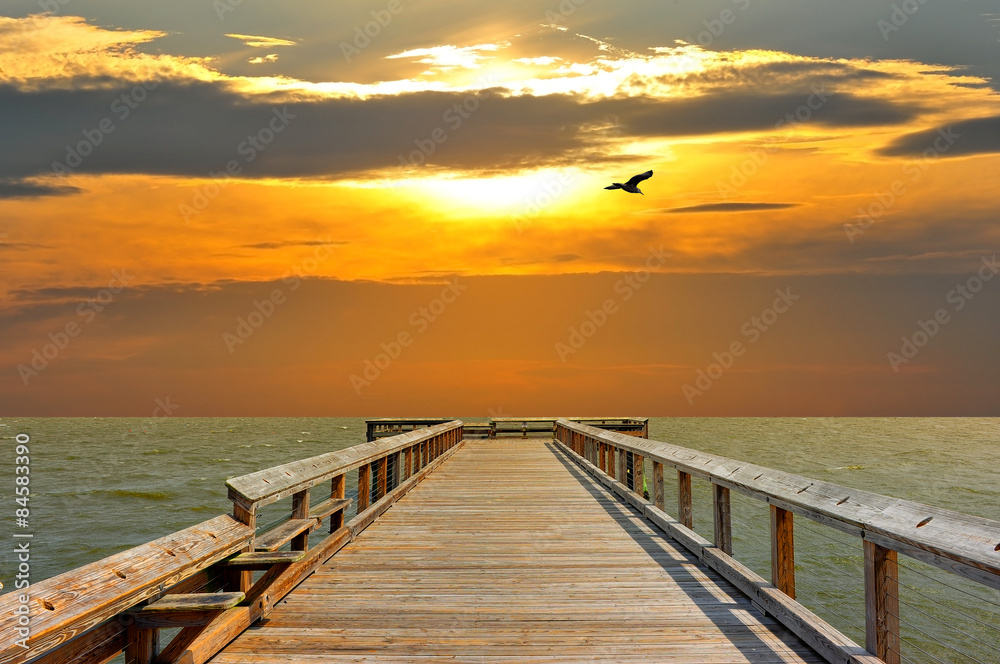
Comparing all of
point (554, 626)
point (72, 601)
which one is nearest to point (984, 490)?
point (554, 626)

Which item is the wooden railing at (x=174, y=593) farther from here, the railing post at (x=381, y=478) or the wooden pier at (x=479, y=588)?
the railing post at (x=381, y=478)

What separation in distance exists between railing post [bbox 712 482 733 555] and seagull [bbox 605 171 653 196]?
897 cm

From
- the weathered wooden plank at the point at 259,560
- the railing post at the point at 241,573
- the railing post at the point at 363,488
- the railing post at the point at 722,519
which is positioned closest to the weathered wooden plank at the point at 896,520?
the railing post at the point at 722,519

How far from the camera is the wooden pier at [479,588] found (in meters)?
3.24

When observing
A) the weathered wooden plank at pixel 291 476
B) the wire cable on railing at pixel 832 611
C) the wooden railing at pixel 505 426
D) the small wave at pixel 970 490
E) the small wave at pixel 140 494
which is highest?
the weathered wooden plank at pixel 291 476

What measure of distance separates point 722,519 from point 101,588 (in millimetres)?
5042

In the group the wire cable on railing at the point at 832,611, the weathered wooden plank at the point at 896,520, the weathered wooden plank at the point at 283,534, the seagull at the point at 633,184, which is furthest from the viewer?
the wire cable on railing at the point at 832,611

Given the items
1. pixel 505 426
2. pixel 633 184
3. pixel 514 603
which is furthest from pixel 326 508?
pixel 505 426

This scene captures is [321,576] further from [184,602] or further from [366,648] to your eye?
[184,602]

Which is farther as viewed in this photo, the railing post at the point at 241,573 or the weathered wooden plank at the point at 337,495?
the weathered wooden plank at the point at 337,495

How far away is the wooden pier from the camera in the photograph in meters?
3.24

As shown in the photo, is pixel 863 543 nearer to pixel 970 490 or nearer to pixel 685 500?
pixel 685 500

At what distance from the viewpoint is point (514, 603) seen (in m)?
5.52

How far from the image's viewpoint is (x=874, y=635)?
3877 mm
